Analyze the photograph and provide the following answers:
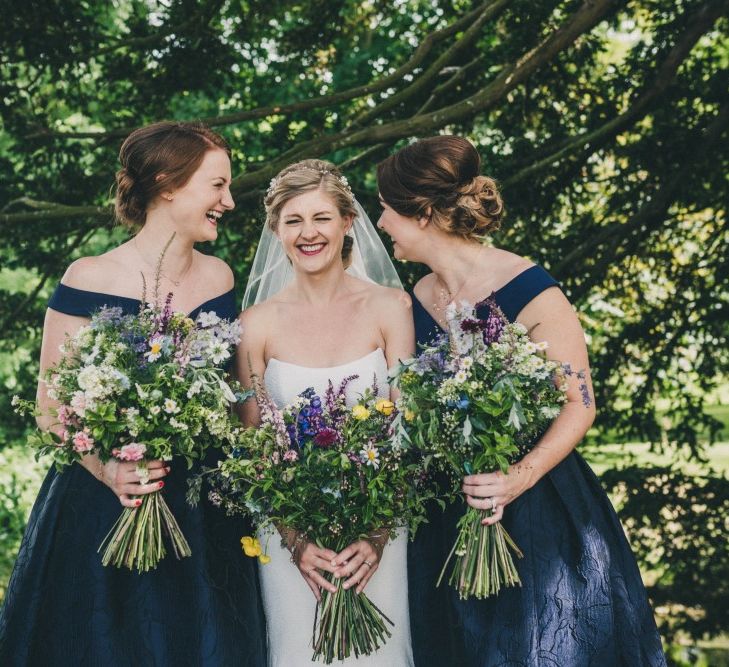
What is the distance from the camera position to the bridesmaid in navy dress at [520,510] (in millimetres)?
3123

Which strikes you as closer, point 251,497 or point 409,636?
point 251,497

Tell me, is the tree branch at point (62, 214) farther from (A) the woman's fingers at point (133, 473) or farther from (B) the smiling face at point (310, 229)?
(A) the woman's fingers at point (133, 473)

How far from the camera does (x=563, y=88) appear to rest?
21.6ft

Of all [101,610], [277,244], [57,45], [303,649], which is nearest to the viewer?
[101,610]

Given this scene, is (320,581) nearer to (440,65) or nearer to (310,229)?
(310,229)

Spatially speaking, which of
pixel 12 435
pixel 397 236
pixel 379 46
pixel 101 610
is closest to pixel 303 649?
pixel 101 610

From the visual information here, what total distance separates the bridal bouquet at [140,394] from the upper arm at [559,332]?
1100mm

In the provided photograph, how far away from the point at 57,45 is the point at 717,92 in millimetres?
4386

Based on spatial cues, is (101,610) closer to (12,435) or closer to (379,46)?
(12,435)

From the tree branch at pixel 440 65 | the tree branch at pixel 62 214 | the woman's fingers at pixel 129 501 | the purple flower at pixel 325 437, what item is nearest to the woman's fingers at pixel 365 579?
the purple flower at pixel 325 437

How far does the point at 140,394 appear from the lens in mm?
2871

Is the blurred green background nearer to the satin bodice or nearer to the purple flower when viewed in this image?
the satin bodice

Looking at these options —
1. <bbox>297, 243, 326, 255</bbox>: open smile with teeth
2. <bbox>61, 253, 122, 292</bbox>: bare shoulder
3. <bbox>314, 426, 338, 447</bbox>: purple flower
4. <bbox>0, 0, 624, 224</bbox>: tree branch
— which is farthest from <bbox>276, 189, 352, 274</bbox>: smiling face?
<bbox>0, 0, 624, 224</bbox>: tree branch

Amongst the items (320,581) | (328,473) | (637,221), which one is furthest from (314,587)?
(637,221)
